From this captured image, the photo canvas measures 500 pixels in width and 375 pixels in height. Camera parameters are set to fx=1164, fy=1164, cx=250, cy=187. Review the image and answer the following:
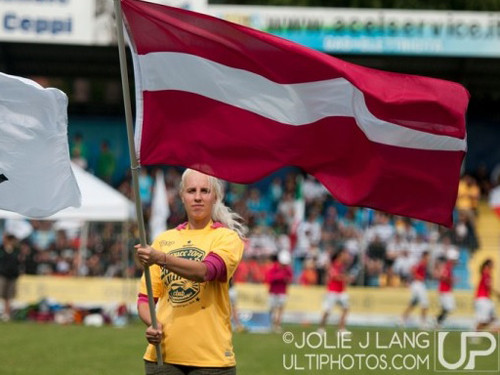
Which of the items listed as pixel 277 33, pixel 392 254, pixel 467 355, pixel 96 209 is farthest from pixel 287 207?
pixel 467 355

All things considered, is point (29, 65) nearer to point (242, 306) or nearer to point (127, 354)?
point (242, 306)

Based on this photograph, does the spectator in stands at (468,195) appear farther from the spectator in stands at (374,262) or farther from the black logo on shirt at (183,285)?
the black logo on shirt at (183,285)

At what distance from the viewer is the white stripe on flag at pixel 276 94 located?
780cm

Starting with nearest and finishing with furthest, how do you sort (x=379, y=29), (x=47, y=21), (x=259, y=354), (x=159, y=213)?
(x=259, y=354), (x=159, y=213), (x=47, y=21), (x=379, y=29)

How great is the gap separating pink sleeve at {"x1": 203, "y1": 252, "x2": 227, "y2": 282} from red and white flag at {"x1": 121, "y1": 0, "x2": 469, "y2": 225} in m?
0.75

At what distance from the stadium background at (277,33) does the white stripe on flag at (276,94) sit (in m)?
19.6

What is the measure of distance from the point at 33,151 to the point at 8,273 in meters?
18.7

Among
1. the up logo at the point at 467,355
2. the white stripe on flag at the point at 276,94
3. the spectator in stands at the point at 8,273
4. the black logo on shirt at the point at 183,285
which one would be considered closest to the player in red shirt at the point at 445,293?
the up logo at the point at 467,355

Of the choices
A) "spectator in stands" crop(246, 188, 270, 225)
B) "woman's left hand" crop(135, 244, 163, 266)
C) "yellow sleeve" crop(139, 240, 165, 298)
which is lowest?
"spectator in stands" crop(246, 188, 270, 225)

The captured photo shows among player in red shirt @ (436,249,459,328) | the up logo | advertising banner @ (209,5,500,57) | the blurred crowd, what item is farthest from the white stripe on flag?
advertising banner @ (209,5,500,57)

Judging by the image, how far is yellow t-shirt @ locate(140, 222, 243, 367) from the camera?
725 cm

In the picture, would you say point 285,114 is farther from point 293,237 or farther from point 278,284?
point 293,237

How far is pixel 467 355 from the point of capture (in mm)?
18219

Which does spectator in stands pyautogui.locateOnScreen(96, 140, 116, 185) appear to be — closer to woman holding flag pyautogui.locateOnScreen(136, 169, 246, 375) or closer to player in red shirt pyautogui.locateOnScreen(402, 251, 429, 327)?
player in red shirt pyautogui.locateOnScreen(402, 251, 429, 327)
